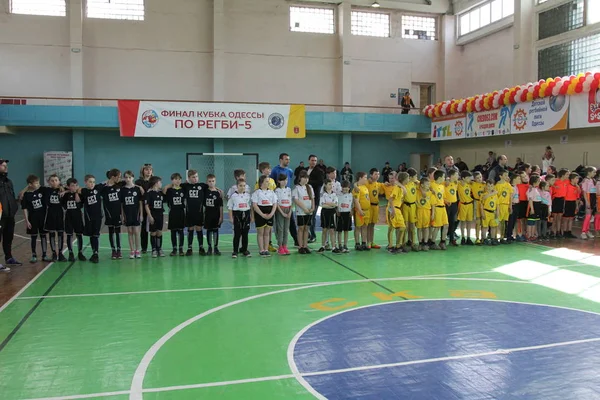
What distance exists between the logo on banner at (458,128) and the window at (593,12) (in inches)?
224

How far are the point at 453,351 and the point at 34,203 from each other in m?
7.38

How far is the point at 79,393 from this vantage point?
3.82m

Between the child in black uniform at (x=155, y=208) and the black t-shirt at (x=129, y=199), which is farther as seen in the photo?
the child in black uniform at (x=155, y=208)

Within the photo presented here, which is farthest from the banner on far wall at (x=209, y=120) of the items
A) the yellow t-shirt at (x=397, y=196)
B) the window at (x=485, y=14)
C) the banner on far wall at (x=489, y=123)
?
the yellow t-shirt at (x=397, y=196)

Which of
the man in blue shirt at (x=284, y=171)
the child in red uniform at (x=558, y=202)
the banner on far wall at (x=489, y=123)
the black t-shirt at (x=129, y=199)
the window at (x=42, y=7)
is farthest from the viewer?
the window at (x=42, y=7)

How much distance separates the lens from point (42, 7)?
2247 centimetres

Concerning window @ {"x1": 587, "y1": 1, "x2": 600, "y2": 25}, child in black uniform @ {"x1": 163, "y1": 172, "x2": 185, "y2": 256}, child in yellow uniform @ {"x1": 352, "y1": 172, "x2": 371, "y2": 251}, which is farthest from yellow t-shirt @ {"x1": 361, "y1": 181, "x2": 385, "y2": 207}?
window @ {"x1": 587, "y1": 1, "x2": 600, "y2": 25}

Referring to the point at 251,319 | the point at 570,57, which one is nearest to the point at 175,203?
the point at 251,319

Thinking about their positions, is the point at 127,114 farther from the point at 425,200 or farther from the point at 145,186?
the point at 425,200

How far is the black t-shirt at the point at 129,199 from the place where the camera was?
9.18 m

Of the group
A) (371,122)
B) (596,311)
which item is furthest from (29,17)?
(596,311)

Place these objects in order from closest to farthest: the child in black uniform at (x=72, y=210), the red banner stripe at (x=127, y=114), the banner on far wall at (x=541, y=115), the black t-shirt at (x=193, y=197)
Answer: the child in black uniform at (x=72, y=210)
the black t-shirt at (x=193, y=197)
the banner on far wall at (x=541, y=115)
the red banner stripe at (x=127, y=114)

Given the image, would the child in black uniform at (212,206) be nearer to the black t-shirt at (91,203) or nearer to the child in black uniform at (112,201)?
the child in black uniform at (112,201)

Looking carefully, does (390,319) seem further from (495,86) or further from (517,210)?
(495,86)
